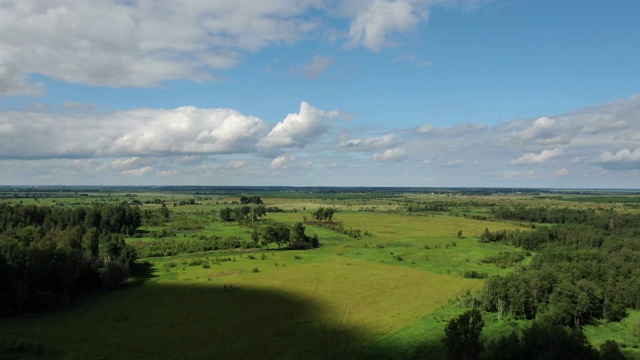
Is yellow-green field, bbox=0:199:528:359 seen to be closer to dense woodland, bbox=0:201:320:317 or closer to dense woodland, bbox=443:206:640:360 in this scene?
dense woodland, bbox=0:201:320:317

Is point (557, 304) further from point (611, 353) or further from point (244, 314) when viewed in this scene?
point (244, 314)

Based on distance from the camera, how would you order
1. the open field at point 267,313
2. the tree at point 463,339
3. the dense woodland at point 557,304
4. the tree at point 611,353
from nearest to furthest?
the tree at point 463,339 < the dense woodland at point 557,304 < the tree at point 611,353 < the open field at point 267,313

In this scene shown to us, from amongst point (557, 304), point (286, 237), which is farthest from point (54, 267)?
point (557, 304)

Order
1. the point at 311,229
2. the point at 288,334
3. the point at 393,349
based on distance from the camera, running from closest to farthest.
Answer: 1. the point at 393,349
2. the point at 288,334
3. the point at 311,229

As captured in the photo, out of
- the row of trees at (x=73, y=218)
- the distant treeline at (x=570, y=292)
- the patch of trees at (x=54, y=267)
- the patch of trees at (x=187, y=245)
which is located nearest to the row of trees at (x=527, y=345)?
the distant treeline at (x=570, y=292)

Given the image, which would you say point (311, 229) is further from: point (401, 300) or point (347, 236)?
point (401, 300)

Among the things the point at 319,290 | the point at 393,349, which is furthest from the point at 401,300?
the point at 393,349

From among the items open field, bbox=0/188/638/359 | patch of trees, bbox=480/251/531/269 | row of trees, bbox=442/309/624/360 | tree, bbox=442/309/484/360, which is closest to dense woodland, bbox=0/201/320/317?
open field, bbox=0/188/638/359

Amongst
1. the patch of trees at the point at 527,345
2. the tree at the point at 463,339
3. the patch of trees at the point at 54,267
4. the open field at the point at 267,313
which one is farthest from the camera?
the patch of trees at the point at 54,267

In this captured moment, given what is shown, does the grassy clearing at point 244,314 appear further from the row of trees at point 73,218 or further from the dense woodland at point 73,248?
the row of trees at point 73,218
